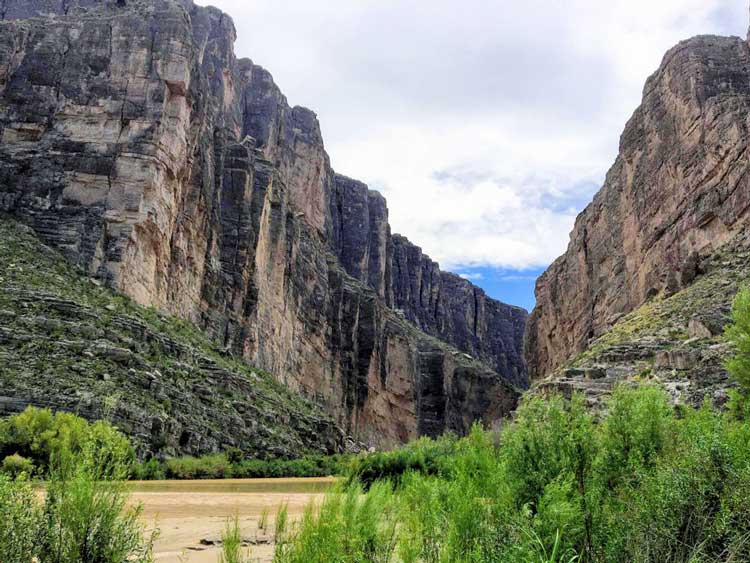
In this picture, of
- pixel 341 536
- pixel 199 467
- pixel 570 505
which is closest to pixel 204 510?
pixel 341 536

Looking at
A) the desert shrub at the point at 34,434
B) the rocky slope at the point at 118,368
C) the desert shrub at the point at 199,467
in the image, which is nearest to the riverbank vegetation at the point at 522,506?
the desert shrub at the point at 34,434

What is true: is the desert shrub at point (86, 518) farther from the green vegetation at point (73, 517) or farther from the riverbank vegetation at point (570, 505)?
the riverbank vegetation at point (570, 505)

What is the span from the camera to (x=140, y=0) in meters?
62.2

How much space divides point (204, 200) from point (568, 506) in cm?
5341

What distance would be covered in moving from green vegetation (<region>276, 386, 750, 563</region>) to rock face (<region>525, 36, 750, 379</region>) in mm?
37322

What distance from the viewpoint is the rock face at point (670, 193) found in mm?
45594

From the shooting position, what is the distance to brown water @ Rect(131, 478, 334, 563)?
10094 mm

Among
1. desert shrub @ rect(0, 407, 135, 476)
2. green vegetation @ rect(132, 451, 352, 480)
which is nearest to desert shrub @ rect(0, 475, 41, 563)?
desert shrub @ rect(0, 407, 135, 476)

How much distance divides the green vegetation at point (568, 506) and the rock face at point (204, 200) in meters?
36.7

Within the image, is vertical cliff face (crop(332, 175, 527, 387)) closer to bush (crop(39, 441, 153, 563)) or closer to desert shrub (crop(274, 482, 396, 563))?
desert shrub (crop(274, 482, 396, 563))

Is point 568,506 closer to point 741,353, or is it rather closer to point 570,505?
point 570,505

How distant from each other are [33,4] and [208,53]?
1109 inches

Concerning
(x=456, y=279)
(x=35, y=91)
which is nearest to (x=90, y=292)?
(x=35, y=91)

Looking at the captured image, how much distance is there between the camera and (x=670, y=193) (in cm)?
5400
